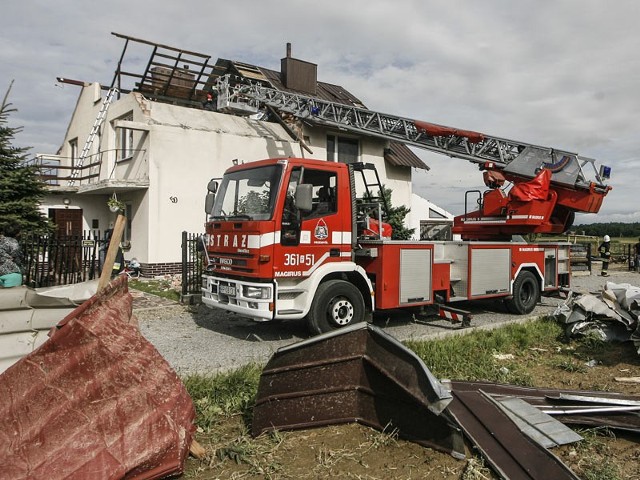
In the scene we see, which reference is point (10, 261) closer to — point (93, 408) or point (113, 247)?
point (113, 247)

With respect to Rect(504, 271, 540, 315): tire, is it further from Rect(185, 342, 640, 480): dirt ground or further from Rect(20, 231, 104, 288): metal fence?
Rect(20, 231, 104, 288): metal fence

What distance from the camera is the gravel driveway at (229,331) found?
6.65 m

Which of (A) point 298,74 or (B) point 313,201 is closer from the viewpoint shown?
(B) point 313,201

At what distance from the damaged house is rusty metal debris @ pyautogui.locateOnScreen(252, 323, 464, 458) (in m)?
10.0

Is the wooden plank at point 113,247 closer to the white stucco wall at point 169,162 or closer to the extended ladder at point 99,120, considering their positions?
the white stucco wall at point 169,162

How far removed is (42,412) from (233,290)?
14.0 feet

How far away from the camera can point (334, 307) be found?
739cm

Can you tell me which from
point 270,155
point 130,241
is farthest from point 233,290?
point 270,155

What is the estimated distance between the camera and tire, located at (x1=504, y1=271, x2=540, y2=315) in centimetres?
1010

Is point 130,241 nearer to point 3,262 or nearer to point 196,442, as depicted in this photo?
point 3,262

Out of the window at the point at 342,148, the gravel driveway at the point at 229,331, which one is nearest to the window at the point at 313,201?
the gravel driveway at the point at 229,331

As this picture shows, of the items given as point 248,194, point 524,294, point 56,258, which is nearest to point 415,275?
point 248,194

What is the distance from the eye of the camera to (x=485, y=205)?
434 inches

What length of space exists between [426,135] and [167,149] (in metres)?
8.47
